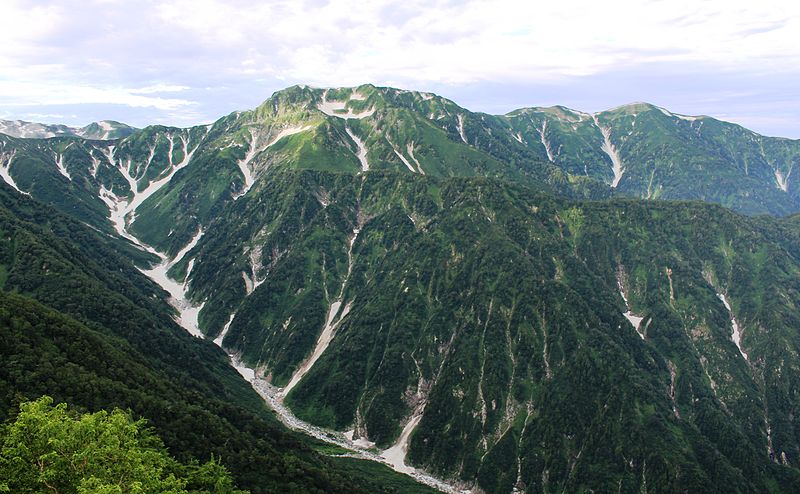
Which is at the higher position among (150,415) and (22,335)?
(22,335)

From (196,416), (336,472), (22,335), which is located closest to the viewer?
(22,335)

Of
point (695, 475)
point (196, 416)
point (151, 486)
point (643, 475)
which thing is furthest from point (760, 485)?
point (151, 486)

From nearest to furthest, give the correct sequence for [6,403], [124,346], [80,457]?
[80,457]
[6,403]
[124,346]

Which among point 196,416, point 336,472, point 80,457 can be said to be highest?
point 80,457

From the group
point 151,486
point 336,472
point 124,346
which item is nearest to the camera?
point 151,486

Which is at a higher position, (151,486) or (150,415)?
(151,486)

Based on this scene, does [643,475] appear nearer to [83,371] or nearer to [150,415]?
[150,415]

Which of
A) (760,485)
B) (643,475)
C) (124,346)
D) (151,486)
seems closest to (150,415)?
(124,346)

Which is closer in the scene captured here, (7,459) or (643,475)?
(7,459)

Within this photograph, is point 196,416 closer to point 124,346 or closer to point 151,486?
point 124,346
